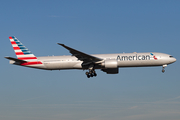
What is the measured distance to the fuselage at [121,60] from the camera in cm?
4209

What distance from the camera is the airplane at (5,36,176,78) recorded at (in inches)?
1645

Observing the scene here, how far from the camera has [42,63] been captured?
44.8m

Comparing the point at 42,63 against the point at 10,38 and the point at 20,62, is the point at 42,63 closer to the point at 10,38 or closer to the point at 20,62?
the point at 20,62

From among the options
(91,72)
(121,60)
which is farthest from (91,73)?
(121,60)

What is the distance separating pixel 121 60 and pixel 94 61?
399cm

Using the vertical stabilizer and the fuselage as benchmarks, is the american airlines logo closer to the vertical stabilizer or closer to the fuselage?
the fuselage

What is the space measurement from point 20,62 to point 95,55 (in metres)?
11.9

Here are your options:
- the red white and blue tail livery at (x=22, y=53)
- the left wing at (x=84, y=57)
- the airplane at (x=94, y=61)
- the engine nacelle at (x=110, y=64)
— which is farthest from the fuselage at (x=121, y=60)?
the red white and blue tail livery at (x=22, y=53)

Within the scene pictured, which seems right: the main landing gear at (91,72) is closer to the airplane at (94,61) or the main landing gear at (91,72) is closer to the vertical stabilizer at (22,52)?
the airplane at (94,61)

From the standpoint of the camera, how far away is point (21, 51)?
47.1 metres

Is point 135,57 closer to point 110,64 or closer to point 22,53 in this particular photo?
point 110,64

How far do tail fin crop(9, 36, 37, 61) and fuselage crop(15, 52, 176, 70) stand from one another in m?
2.68

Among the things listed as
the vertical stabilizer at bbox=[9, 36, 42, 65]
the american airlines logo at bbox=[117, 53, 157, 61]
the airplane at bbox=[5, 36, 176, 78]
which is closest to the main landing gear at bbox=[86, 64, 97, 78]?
the airplane at bbox=[5, 36, 176, 78]

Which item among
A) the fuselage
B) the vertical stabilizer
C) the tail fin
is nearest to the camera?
the fuselage
